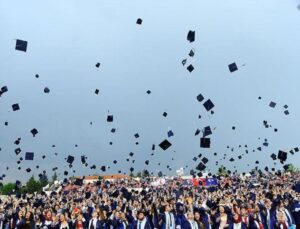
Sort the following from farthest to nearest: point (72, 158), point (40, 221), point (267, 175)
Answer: point (267, 175), point (72, 158), point (40, 221)

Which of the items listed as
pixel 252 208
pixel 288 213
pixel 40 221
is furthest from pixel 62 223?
pixel 288 213

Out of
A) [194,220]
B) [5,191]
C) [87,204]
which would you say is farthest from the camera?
[5,191]

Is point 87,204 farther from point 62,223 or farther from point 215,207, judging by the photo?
point 62,223

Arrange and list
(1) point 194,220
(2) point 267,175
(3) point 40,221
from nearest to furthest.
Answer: (1) point 194,220, (3) point 40,221, (2) point 267,175

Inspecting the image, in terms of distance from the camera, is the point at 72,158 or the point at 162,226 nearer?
the point at 162,226

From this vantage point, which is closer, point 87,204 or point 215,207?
point 215,207

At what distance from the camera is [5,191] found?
4067 inches

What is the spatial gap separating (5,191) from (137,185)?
76.1 meters

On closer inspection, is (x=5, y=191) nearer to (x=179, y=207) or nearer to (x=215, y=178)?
(x=215, y=178)

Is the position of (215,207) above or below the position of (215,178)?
below

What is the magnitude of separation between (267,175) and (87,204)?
25.9 metres

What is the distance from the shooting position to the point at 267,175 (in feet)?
130

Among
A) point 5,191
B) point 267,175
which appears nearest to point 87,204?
point 267,175

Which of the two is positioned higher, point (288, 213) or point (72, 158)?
point (72, 158)
